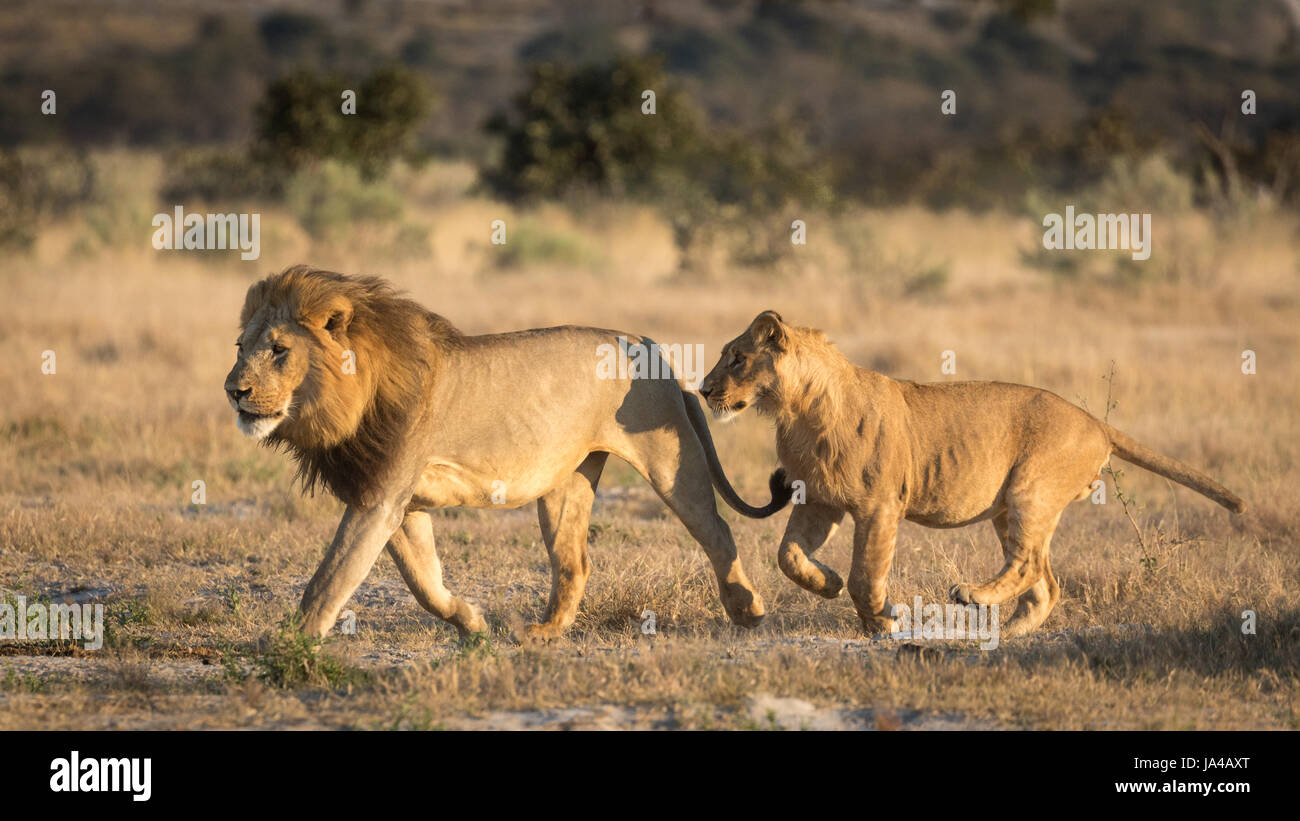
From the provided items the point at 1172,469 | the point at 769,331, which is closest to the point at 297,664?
the point at 769,331

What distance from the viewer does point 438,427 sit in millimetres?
6203

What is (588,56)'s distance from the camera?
238ft

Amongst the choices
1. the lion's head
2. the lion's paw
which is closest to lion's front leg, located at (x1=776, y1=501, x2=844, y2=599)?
the lion's paw

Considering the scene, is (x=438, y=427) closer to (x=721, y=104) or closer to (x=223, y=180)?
(x=223, y=180)

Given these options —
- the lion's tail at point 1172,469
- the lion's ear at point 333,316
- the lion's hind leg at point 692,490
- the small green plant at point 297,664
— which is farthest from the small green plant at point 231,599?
the lion's tail at point 1172,469

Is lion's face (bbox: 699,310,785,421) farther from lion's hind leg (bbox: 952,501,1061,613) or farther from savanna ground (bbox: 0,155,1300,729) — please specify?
lion's hind leg (bbox: 952,501,1061,613)

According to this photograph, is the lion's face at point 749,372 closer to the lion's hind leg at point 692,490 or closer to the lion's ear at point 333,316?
the lion's hind leg at point 692,490

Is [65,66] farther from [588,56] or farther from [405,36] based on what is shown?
[588,56]

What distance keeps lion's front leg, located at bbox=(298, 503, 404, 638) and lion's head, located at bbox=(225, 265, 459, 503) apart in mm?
117

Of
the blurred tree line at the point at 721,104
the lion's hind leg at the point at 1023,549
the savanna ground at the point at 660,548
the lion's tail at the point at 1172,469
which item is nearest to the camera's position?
the savanna ground at the point at 660,548

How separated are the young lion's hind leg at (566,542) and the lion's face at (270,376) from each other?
146 cm

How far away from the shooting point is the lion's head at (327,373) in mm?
5898

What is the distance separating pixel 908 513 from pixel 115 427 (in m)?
7.32
